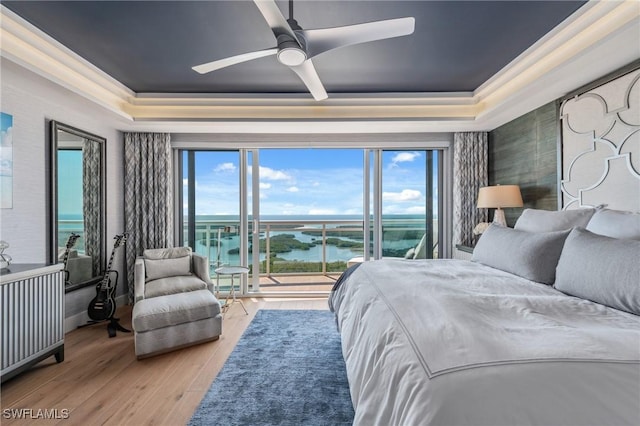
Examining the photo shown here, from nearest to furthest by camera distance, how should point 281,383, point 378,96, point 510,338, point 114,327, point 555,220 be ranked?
point 510,338, point 281,383, point 555,220, point 114,327, point 378,96

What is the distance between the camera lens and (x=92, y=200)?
3553mm

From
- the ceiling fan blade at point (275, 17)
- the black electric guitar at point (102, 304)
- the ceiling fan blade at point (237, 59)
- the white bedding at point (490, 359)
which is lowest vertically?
the black electric guitar at point (102, 304)

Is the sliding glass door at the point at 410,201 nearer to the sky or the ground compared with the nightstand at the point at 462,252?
nearer to the sky

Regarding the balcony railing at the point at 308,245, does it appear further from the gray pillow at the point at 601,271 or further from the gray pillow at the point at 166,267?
the gray pillow at the point at 601,271

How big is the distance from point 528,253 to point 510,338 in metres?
1.26

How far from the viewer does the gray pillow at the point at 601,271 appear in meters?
1.38

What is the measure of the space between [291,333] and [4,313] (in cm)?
214

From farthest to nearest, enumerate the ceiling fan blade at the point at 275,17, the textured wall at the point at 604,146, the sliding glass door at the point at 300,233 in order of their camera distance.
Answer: the sliding glass door at the point at 300,233, the textured wall at the point at 604,146, the ceiling fan blade at the point at 275,17

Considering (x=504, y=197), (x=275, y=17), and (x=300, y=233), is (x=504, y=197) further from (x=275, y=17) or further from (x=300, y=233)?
(x=300, y=233)

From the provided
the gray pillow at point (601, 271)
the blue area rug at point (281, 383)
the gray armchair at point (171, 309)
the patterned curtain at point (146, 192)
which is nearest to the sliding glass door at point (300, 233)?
the patterned curtain at point (146, 192)

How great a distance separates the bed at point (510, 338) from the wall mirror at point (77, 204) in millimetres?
2983

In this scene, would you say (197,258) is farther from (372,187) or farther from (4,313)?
(372,187)

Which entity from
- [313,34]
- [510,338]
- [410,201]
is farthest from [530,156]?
[510,338]

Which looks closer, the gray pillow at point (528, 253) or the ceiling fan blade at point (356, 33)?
the ceiling fan blade at point (356, 33)
